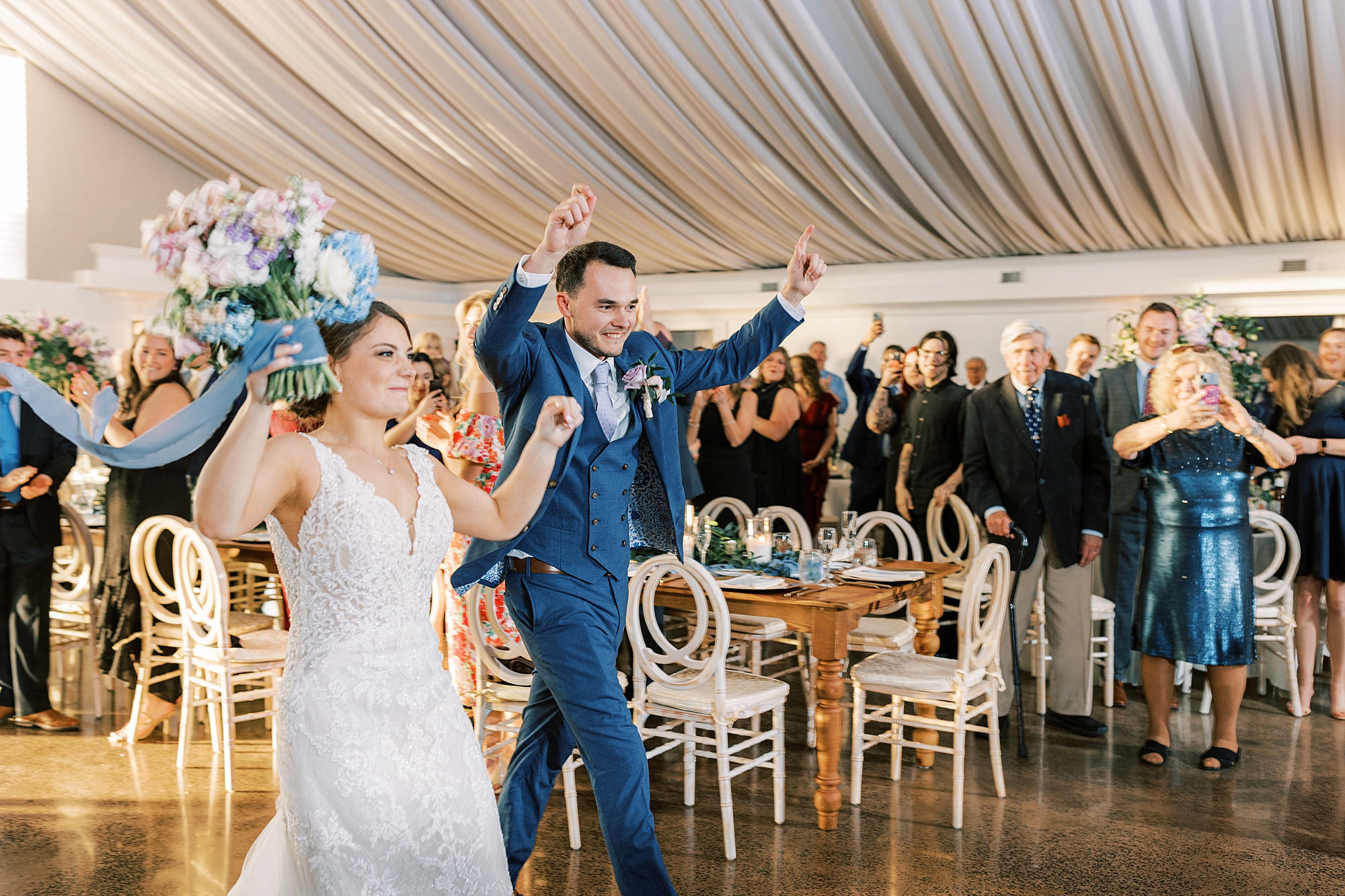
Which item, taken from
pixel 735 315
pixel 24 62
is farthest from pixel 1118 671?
pixel 24 62

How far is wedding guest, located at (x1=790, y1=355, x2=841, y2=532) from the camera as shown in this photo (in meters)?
7.98

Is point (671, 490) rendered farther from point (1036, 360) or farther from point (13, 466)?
point (13, 466)

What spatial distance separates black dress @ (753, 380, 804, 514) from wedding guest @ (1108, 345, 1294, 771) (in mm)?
3219

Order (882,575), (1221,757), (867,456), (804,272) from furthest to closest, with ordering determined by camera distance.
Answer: (867,456), (1221,757), (882,575), (804,272)

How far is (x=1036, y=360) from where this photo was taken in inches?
186

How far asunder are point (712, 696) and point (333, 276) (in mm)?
2251

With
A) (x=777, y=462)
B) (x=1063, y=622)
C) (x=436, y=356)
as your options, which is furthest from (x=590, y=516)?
(x=436, y=356)

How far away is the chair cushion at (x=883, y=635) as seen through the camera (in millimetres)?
4562

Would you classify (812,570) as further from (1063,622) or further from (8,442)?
(8,442)

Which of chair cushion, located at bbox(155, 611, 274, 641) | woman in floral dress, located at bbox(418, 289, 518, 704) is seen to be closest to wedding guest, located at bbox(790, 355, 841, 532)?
chair cushion, located at bbox(155, 611, 274, 641)

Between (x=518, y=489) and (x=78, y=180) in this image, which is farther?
(x=78, y=180)

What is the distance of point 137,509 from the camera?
470 centimetres

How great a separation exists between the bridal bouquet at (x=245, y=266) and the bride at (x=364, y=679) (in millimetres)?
232

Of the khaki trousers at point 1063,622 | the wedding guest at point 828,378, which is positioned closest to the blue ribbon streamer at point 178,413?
the khaki trousers at point 1063,622
